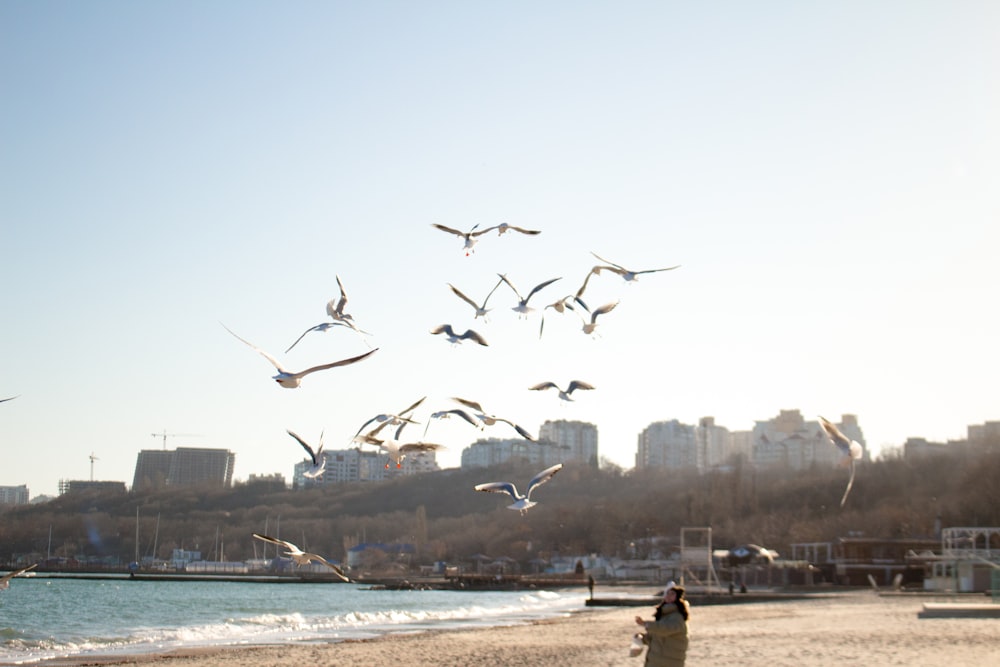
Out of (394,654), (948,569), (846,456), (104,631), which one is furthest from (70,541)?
(846,456)

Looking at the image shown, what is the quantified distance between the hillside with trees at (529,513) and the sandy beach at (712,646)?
219ft

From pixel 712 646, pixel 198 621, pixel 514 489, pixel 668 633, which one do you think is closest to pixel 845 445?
pixel 514 489

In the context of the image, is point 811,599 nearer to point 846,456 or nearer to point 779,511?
point 846,456

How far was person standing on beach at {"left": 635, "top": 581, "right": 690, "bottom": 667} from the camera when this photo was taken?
9531 millimetres

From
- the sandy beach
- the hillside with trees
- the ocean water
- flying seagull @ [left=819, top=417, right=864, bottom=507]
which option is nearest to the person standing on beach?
flying seagull @ [left=819, top=417, right=864, bottom=507]

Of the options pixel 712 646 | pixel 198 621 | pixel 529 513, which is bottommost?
pixel 198 621

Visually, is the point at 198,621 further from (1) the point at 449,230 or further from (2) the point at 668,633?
(2) the point at 668,633

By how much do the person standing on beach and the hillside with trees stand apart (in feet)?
284

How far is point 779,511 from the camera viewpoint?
116938 millimetres

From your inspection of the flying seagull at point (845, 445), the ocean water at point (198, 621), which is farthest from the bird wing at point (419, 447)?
the ocean water at point (198, 621)

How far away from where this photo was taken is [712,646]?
21.5 metres

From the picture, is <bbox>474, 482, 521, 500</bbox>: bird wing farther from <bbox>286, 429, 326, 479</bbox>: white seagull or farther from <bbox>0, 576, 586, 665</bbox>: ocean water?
<bbox>0, 576, 586, 665</bbox>: ocean water

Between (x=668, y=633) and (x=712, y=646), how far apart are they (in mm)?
12798

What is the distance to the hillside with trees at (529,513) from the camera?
104 meters
